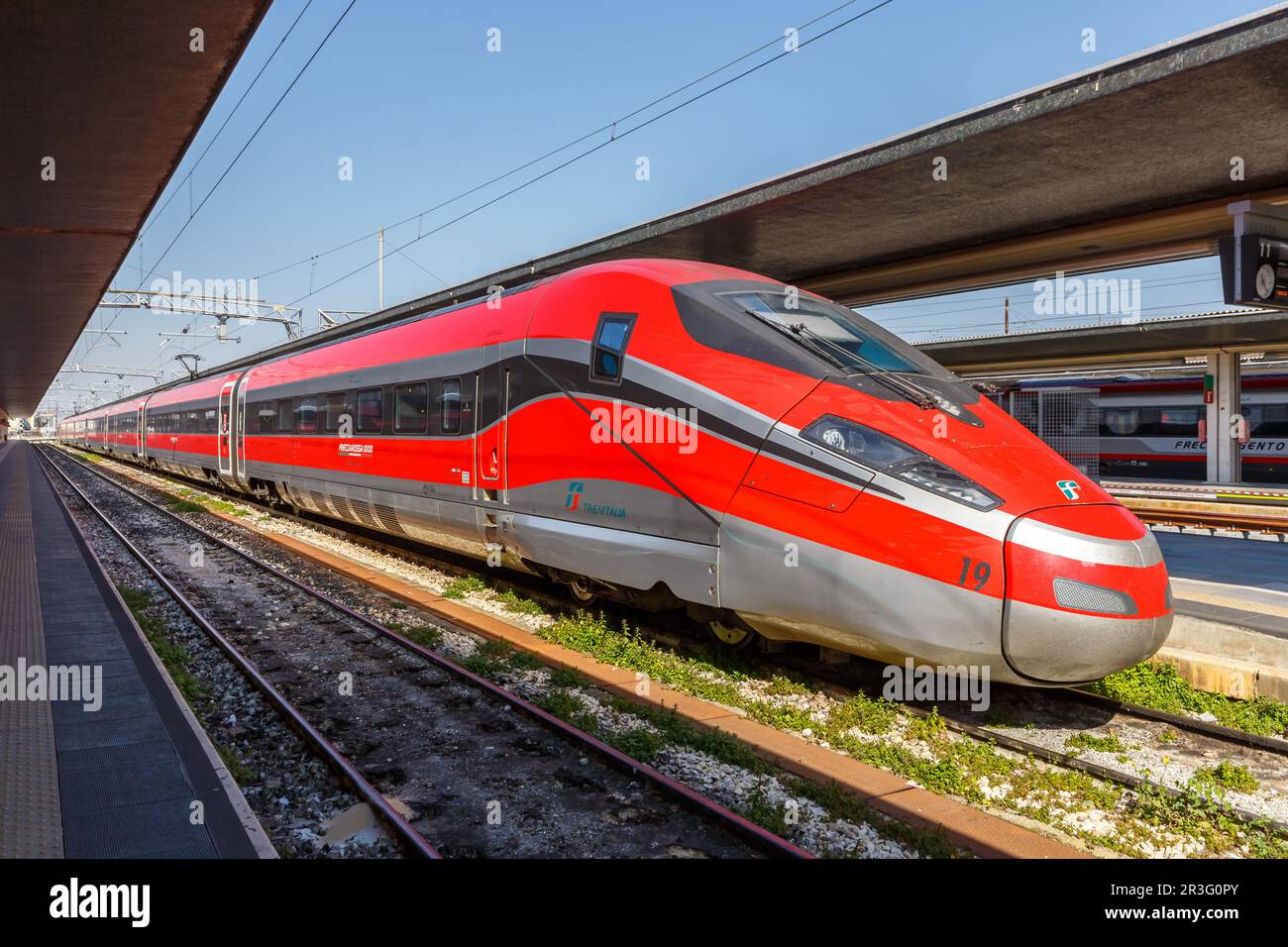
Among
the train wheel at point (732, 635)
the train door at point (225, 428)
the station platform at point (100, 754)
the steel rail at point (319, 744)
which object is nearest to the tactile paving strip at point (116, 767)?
the station platform at point (100, 754)

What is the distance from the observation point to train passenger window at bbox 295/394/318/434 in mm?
14500

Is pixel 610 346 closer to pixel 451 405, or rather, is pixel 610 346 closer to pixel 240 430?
pixel 451 405

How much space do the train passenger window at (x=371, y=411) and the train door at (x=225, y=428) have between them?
924 centimetres

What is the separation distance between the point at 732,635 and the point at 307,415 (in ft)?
33.9

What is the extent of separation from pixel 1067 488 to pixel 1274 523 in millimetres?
11996

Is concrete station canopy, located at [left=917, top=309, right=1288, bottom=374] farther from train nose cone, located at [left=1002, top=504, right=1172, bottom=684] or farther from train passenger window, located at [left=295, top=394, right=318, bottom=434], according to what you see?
train nose cone, located at [left=1002, top=504, right=1172, bottom=684]

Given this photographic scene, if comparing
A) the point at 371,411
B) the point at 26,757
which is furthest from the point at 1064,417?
the point at 26,757

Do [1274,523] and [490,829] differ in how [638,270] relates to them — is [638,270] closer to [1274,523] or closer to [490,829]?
[490,829]

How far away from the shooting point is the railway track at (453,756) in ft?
14.3

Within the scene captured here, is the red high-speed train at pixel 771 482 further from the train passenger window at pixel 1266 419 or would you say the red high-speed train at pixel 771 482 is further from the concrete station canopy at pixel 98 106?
the train passenger window at pixel 1266 419

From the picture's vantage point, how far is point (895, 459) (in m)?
5.47

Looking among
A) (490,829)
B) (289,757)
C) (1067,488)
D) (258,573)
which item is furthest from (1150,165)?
(258,573)

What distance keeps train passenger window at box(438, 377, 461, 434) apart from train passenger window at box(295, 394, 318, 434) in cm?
536

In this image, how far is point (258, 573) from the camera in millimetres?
11891
